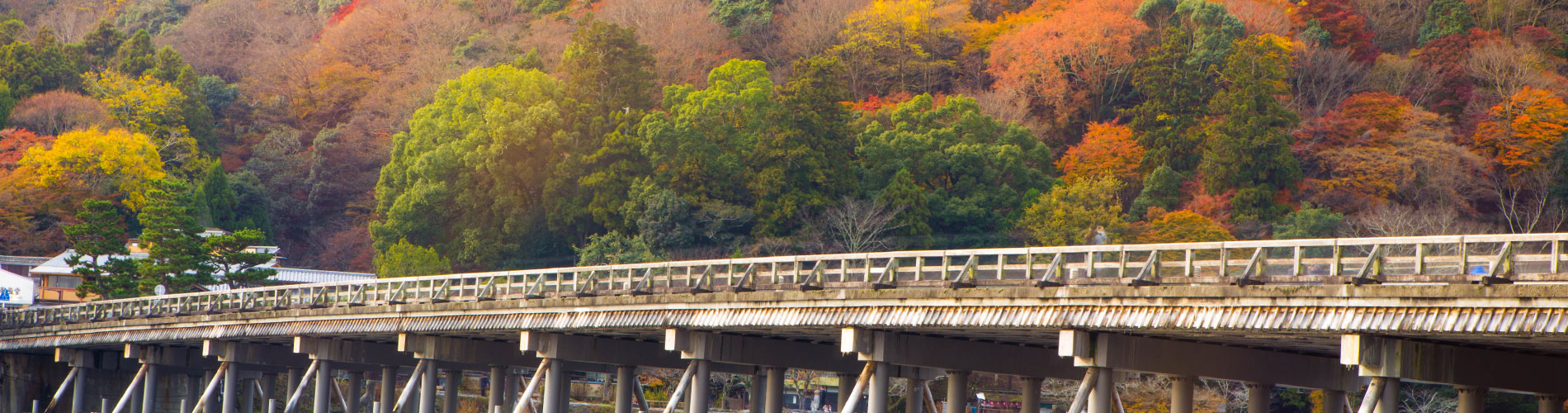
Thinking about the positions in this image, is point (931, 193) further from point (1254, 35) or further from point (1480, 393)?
point (1480, 393)

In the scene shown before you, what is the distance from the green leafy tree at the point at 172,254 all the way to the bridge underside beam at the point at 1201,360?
48076 mm

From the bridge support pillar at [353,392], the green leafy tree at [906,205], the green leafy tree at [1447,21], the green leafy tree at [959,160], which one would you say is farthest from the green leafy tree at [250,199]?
the green leafy tree at [1447,21]

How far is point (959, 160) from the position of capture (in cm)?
6700

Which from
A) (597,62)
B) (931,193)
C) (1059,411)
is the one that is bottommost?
(1059,411)

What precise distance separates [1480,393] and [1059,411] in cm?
3631

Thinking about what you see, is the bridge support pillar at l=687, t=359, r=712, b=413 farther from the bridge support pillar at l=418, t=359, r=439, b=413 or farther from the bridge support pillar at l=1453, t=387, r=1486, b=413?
the bridge support pillar at l=1453, t=387, r=1486, b=413

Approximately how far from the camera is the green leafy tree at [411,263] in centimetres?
6944

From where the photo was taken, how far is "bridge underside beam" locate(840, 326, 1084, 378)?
2938cm

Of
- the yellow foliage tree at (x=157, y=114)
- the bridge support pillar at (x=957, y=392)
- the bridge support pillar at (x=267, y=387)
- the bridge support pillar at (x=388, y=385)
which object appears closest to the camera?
the bridge support pillar at (x=957, y=392)

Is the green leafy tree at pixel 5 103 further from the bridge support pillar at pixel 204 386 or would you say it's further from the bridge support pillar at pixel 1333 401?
the bridge support pillar at pixel 1333 401

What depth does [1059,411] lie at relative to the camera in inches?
2445

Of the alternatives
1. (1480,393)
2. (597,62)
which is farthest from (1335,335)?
(597,62)

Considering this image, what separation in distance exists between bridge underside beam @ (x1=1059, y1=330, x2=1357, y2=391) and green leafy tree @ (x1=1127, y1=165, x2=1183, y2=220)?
3435cm

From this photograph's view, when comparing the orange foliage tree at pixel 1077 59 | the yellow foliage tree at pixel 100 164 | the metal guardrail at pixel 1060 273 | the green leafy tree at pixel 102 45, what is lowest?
the metal guardrail at pixel 1060 273
